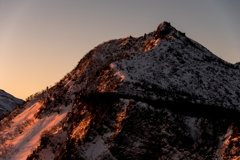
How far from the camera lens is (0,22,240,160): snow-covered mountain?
18.4 meters

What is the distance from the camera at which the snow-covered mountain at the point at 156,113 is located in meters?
18.4

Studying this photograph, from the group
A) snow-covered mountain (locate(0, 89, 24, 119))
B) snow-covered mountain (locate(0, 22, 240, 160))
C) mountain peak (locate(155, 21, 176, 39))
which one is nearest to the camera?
snow-covered mountain (locate(0, 22, 240, 160))

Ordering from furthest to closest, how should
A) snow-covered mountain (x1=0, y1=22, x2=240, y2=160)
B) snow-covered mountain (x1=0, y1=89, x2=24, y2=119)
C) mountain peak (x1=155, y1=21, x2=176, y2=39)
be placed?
1. snow-covered mountain (x1=0, y1=89, x2=24, y2=119)
2. mountain peak (x1=155, y1=21, x2=176, y2=39)
3. snow-covered mountain (x1=0, y1=22, x2=240, y2=160)

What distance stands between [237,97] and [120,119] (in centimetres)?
863

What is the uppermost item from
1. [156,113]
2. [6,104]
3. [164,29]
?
[164,29]

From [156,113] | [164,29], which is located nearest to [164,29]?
[164,29]

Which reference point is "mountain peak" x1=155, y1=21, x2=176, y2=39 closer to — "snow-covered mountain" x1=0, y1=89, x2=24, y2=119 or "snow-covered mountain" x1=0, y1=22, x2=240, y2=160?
"snow-covered mountain" x1=0, y1=22, x2=240, y2=160

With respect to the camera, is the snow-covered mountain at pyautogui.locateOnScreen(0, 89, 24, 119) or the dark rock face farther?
the snow-covered mountain at pyautogui.locateOnScreen(0, 89, 24, 119)

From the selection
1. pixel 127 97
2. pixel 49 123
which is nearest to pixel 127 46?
pixel 49 123

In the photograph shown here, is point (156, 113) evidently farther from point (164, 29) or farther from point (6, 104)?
point (6, 104)

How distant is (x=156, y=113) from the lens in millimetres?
19344

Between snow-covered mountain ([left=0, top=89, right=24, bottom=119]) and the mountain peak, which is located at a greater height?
the mountain peak

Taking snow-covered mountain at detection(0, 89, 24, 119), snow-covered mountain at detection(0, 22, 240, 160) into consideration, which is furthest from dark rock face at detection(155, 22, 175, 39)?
snow-covered mountain at detection(0, 89, 24, 119)

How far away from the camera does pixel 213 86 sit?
72.8 feet
